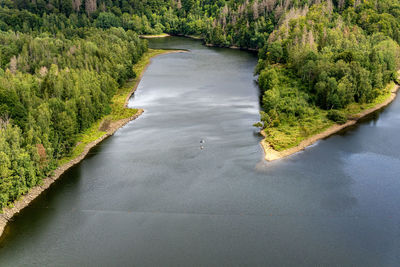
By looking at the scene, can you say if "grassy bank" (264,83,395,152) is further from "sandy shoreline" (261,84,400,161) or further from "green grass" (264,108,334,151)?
"sandy shoreline" (261,84,400,161)

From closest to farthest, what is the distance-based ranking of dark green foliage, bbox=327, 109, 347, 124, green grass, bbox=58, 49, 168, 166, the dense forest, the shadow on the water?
the shadow on the water, the dense forest, green grass, bbox=58, 49, 168, 166, dark green foliage, bbox=327, 109, 347, 124

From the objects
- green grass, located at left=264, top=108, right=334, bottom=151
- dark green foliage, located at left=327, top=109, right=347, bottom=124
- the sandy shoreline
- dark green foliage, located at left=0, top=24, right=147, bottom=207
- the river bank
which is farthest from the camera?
dark green foliage, located at left=327, top=109, right=347, bottom=124

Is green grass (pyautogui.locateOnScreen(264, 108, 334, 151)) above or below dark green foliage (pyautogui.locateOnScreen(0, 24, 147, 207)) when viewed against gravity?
below

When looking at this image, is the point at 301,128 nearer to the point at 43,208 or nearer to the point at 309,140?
the point at 309,140

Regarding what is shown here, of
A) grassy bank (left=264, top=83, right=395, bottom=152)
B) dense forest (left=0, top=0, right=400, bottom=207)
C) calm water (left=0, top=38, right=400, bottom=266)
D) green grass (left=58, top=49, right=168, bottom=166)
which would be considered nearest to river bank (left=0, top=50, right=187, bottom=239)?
green grass (left=58, top=49, right=168, bottom=166)

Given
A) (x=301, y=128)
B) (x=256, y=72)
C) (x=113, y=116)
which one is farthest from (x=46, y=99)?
(x=256, y=72)

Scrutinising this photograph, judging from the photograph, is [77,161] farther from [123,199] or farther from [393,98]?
[393,98]
